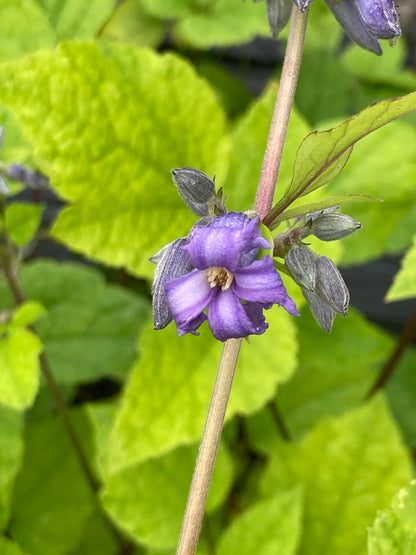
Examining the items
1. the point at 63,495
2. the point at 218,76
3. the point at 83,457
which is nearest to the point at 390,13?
the point at 83,457

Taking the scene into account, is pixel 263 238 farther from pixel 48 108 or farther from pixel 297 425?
pixel 297 425

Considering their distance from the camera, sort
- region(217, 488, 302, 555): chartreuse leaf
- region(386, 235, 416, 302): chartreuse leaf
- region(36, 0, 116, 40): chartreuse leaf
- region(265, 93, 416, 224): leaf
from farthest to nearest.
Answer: region(36, 0, 116, 40): chartreuse leaf, region(217, 488, 302, 555): chartreuse leaf, region(386, 235, 416, 302): chartreuse leaf, region(265, 93, 416, 224): leaf

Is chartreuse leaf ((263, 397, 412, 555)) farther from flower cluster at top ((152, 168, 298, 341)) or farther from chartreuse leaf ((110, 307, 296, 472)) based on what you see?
flower cluster at top ((152, 168, 298, 341))

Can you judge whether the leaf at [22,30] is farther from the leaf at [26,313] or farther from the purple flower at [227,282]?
the purple flower at [227,282]

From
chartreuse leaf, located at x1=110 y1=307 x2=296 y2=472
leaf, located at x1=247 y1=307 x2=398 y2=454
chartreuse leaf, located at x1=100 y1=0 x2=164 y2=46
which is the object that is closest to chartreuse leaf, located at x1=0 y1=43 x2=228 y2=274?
chartreuse leaf, located at x1=110 y1=307 x2=296 y2=472

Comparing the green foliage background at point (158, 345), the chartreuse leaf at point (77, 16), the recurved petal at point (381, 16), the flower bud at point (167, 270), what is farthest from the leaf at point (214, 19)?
the flower bud at point (167, 270)

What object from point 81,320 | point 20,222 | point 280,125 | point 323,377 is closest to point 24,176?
point 20,222
